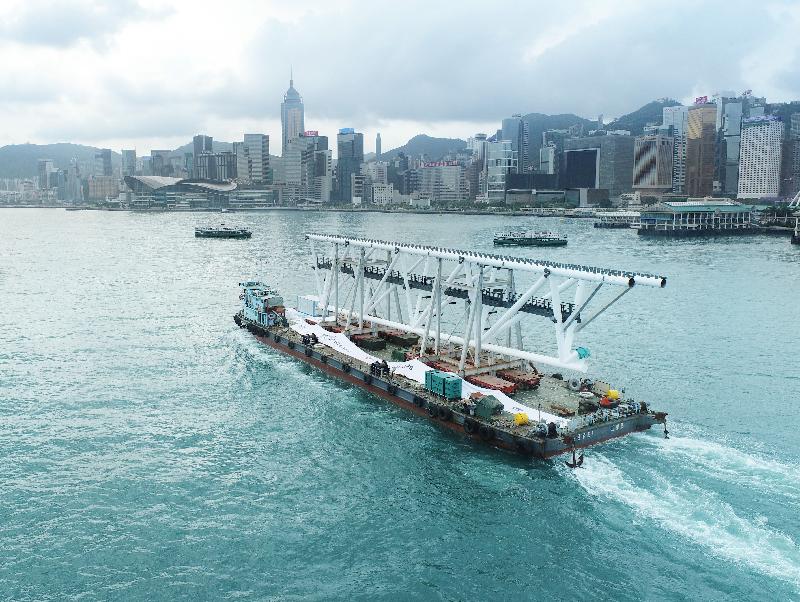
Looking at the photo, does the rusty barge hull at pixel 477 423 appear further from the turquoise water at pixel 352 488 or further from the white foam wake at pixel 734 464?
the white foam wake at pixel 734 464

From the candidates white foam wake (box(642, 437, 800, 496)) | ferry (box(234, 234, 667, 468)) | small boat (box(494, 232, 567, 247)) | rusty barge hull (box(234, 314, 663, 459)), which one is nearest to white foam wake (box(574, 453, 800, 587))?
rusty barge hull (box(234, 314, 663, 459))

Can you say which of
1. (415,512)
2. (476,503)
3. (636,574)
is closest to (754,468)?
(636,574)

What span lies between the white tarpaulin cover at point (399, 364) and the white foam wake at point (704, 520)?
4679 mm

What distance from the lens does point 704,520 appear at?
102ft

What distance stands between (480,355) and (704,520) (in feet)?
64.4

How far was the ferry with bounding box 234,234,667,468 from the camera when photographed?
39625mm

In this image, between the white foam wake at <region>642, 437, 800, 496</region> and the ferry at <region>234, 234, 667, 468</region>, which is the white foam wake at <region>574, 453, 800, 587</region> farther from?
the white foam wake at <region>642, 437, 800, 496</region>

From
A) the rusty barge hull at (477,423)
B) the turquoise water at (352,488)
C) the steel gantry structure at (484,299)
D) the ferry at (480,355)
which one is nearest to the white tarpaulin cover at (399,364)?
the ferry at (480,355)

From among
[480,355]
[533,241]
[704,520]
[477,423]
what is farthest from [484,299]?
[533,241]

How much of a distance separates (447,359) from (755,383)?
22.6m

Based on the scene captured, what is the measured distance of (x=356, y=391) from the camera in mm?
50406

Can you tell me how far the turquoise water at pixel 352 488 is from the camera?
2812 cm

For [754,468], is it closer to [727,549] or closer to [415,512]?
[727,549]

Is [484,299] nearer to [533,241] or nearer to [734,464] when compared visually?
[734,464]
